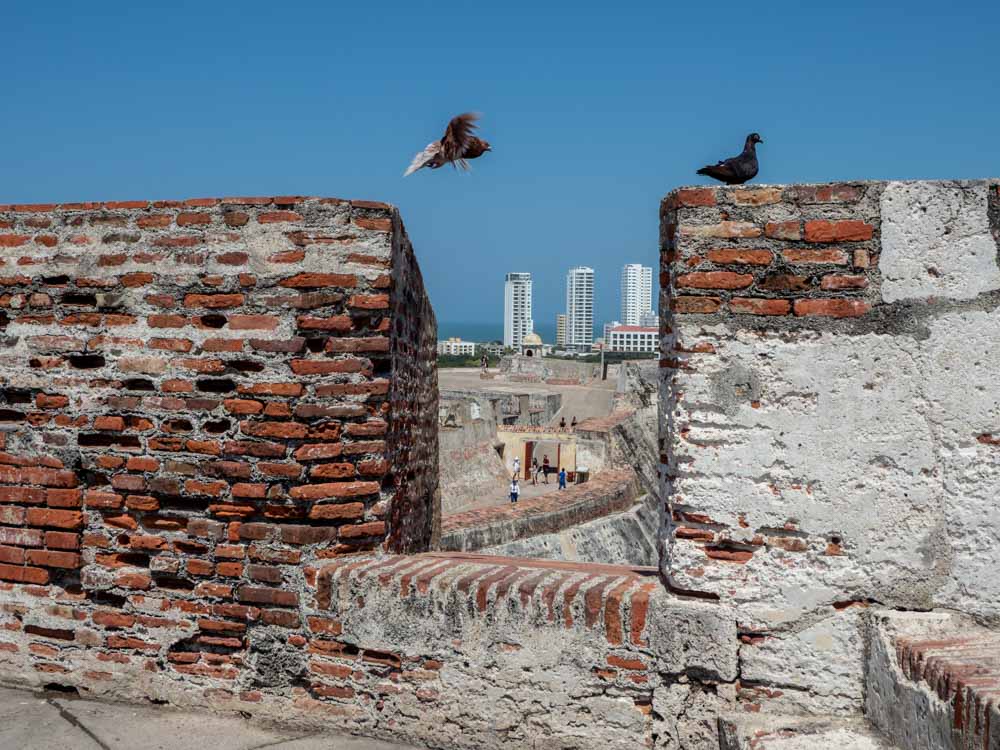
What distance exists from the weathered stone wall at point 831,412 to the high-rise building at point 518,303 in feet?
499

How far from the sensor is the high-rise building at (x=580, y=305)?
18138 centimetres

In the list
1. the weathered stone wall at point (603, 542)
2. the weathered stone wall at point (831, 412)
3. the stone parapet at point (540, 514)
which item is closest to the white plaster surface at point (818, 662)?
the weathered stone wall at point (831, 412)

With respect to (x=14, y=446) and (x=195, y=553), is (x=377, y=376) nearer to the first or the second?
(x=195, y=553)

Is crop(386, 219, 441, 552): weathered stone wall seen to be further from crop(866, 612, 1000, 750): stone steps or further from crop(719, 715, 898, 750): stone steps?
crop(866, 612, 1000, 750): stone steps

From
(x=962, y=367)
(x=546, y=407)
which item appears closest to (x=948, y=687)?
(x=962, y=367)

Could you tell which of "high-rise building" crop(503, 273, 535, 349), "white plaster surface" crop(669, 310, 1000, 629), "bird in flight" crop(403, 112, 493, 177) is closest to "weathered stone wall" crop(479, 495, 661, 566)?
"bird in flight" crop(403, 112, 493, 177)

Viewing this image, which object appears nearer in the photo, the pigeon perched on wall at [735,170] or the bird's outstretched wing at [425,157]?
the pigeon perched on wall at [735,170]

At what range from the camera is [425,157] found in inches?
203

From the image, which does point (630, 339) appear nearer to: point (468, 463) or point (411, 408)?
point (468, 463)

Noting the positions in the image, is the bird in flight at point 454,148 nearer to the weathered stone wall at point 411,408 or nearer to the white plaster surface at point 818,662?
the weathered stone wall at point 411,408

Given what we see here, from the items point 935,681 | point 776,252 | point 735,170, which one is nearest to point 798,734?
point 935,681

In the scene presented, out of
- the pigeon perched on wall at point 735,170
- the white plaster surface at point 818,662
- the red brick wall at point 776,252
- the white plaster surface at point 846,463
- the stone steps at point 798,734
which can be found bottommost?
the stone steps at point 798,734

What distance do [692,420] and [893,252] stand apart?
103cm

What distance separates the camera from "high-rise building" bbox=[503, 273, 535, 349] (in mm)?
158000
